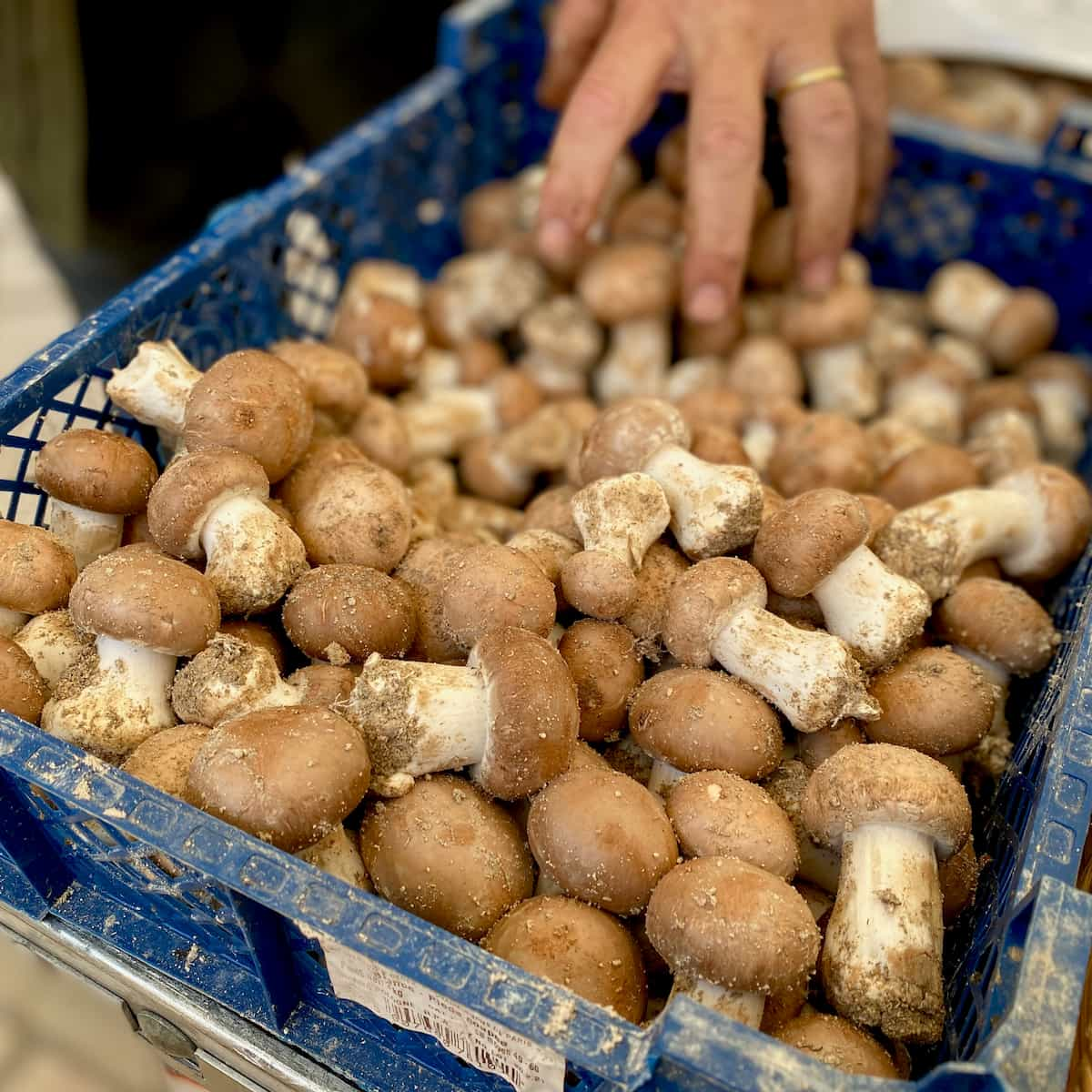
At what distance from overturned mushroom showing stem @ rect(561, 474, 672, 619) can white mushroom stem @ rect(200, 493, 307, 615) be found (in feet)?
1.39

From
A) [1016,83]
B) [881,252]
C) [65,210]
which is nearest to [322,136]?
[65,210]

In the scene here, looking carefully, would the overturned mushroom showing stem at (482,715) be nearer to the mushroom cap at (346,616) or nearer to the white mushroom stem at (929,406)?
the mushroom cap at (346,616)

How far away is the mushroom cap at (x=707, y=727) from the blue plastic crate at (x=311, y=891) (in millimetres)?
338

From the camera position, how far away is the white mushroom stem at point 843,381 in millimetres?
2336

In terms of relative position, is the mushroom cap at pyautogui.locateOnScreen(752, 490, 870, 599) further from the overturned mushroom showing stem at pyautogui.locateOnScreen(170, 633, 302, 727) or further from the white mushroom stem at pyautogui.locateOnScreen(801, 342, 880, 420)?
the white mushroom stem at pyautogui.locateOnScreen(801, 342, 880, 420)

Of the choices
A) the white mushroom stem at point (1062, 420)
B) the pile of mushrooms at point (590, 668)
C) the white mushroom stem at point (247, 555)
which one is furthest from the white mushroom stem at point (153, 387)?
the white mushroom stem at point (1062, 420)

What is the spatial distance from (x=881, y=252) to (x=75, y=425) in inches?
83.5

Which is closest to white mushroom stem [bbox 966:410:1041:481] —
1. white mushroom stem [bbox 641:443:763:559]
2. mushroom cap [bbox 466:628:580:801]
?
white mushroom stem [bbox 641:443:763:559]

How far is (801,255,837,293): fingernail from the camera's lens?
7.31 feet

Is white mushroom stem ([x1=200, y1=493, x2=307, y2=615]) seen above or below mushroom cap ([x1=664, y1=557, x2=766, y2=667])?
below

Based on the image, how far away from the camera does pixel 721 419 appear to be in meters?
2.10

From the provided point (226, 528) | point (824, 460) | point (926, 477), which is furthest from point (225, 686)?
point (926, 477)

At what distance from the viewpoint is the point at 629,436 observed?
1.65 meters

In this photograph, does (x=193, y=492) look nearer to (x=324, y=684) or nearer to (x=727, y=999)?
(x=324, y=684)
